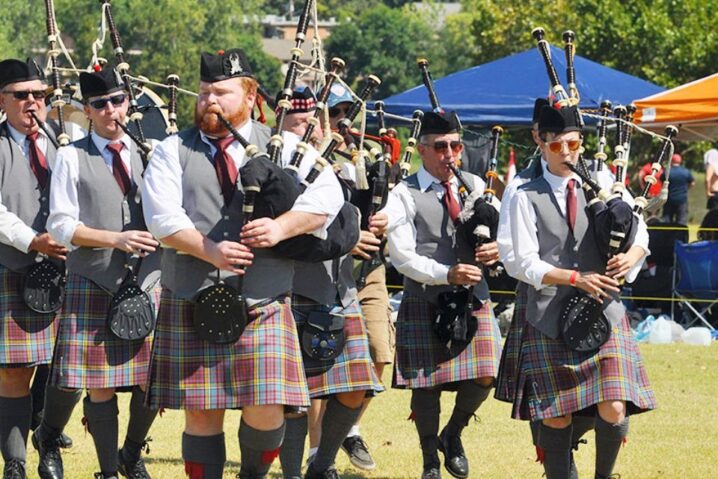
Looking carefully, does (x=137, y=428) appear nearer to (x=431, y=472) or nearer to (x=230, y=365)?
(x=431, y=472)

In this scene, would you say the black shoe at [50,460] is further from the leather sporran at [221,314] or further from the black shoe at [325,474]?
the leather sporran at [221,314]

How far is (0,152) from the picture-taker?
569 cm

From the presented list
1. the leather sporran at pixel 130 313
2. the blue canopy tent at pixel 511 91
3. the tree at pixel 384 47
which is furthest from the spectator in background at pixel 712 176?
the tree at pixel 384 47

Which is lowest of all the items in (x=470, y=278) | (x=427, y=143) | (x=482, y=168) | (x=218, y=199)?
(x=482, y=168)

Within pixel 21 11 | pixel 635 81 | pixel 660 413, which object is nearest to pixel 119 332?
pixel 660 413

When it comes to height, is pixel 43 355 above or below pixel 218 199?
below

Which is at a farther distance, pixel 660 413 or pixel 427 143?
pixel 660 413

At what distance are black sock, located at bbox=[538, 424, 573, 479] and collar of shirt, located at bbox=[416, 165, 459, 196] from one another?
126cm

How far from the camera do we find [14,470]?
220 inches

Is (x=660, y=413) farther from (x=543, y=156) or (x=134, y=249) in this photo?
(x=134, y=249)

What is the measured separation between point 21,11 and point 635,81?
4221 cm

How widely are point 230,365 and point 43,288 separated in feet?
5.35

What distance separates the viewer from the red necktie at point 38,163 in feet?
18.9

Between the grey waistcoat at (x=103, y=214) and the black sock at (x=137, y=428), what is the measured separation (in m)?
0.60
